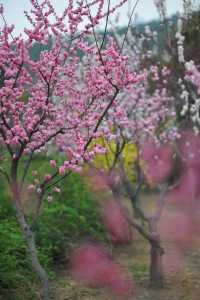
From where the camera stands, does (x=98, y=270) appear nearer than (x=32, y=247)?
No

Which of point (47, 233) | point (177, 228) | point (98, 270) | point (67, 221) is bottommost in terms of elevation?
point (98, 270)

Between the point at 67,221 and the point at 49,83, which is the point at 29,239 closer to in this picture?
the point at 49,83

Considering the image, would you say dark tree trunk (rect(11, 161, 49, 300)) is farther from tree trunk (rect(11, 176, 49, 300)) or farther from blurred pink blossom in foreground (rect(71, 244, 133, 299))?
blurred pink blossom in foreground (rect(71, 244, 133, 299))

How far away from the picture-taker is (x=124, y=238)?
839 cm

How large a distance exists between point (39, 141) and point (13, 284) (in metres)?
1.78

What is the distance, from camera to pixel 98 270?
6531 millimetres

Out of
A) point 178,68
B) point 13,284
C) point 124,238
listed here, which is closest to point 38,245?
point 13,284

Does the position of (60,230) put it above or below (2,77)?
below

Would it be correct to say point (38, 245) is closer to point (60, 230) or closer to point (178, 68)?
point (60, 230)

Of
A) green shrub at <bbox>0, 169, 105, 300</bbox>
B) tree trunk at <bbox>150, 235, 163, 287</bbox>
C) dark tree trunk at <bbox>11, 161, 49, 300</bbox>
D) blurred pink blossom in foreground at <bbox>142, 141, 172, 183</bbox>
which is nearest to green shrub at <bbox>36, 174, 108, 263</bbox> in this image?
green shrub at <bbox>0, 169, 105, 300</bbox>

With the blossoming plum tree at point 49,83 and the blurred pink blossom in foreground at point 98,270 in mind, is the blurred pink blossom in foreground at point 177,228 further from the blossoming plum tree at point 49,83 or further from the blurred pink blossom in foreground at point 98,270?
the blossoming plum tree at point 49,83

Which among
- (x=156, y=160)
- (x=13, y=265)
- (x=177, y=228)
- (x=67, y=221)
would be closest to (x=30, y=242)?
(x=13, y=265)

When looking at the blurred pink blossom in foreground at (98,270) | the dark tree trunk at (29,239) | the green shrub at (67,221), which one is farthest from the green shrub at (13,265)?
the blurred pink blossom in foreground at (98,270)

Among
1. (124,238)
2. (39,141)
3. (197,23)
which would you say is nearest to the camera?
(39,141)
